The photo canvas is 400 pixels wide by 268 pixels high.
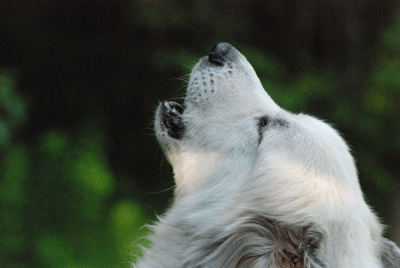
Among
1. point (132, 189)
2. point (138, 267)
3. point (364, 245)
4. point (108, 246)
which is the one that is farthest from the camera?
point (132, 189)

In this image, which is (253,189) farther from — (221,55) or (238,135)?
(221,55)

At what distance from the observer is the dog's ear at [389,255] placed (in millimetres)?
2510

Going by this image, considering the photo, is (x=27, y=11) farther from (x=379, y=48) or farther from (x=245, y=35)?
(x=379, y=48)

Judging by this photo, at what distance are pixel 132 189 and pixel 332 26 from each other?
11.9ft

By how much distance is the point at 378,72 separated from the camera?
16.9ft

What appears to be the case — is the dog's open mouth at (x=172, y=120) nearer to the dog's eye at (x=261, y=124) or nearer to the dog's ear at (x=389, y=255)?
the dog's eye at (x=261, y=124)

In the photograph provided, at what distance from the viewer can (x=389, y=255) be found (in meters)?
2.53

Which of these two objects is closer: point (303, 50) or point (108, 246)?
point (108, 246)

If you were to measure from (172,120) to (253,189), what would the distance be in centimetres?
86

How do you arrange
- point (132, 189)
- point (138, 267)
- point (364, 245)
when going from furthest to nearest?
point (132, 189) → point (138, 267) → point (364, 245)

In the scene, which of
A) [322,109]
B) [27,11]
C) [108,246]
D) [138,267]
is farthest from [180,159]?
[27,11]

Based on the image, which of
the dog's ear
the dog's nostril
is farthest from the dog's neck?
the dog's ear

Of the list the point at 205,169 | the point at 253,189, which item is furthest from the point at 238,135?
the point at 253,189

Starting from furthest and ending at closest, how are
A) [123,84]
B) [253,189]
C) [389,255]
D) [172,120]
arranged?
[123,84] → [172,120] → [389,255] → [253,189]
